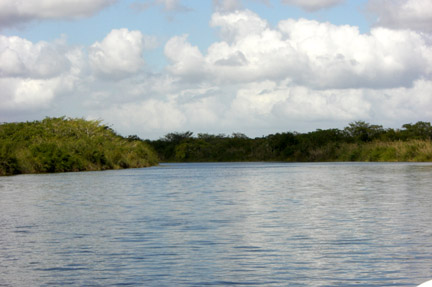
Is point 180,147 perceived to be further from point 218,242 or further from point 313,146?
point 218,242

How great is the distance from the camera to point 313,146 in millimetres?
117812

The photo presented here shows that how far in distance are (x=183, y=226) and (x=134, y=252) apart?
159 inches

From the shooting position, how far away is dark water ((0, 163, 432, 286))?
32.8 feet

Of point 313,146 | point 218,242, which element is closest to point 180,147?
point 313,146

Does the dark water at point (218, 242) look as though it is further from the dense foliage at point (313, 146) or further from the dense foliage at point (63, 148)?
the dense foliage at point (313, 146)

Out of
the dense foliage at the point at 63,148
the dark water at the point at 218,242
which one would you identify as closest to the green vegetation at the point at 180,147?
the dense foliage at the point at 63,148

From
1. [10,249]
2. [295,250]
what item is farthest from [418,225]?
[10,249]

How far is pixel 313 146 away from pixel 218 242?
347ft

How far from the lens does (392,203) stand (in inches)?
882

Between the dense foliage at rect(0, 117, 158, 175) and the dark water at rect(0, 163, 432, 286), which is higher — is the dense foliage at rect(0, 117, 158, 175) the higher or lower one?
the higher one

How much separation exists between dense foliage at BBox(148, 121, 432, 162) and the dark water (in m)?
67.6

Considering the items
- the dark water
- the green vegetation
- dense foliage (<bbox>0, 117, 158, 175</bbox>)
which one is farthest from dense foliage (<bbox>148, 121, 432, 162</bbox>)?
the dark water

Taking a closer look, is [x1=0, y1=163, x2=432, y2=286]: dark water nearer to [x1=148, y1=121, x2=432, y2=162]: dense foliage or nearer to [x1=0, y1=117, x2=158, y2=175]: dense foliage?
[x1=0, y1=117, x2=158, y2=175]: dense foliage

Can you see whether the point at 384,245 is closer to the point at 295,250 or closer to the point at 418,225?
the point at 295,250
